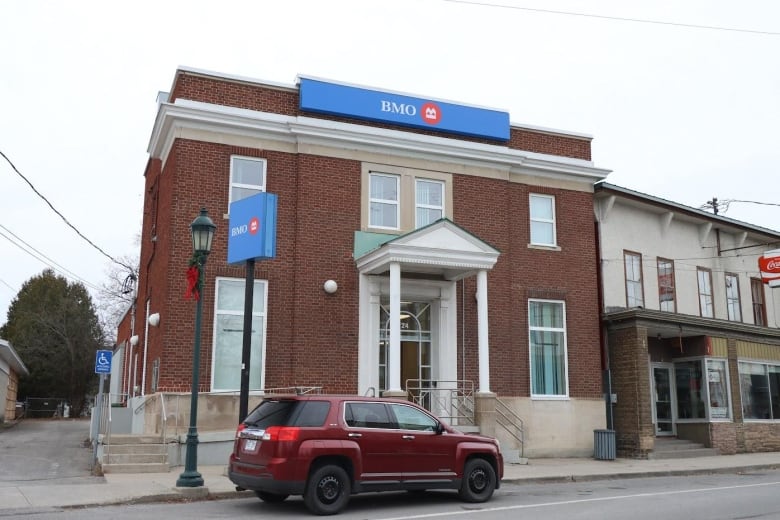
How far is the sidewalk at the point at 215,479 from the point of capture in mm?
11680

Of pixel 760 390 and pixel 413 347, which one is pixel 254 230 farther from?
pixel 760 390

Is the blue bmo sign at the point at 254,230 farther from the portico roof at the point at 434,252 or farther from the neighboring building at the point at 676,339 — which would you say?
the neighboring building at the point at 676,339

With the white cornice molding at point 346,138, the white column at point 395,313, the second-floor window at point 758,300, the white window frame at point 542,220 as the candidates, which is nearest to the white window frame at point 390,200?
the white cornice molding at point 346,138

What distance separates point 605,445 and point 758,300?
1166cm

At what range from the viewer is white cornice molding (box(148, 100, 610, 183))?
1839cm

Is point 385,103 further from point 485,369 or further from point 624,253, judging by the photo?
point 624,253

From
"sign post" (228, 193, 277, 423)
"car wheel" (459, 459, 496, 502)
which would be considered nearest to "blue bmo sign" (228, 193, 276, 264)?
"sign post" (228, 193, 277, 423)

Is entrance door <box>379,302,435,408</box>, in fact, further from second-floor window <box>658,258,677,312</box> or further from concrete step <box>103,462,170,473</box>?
second-floor window <box>658,258,677,312</box>

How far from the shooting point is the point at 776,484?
49.8 ft

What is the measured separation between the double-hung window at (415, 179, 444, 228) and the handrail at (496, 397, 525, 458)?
5080 mm

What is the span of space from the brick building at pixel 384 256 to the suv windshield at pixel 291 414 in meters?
6.34

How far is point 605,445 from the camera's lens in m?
20.4

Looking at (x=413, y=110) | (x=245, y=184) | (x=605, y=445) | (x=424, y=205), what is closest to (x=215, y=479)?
(x=245, y=184)

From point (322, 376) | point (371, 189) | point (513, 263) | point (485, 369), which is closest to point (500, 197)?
point (513, 263)
